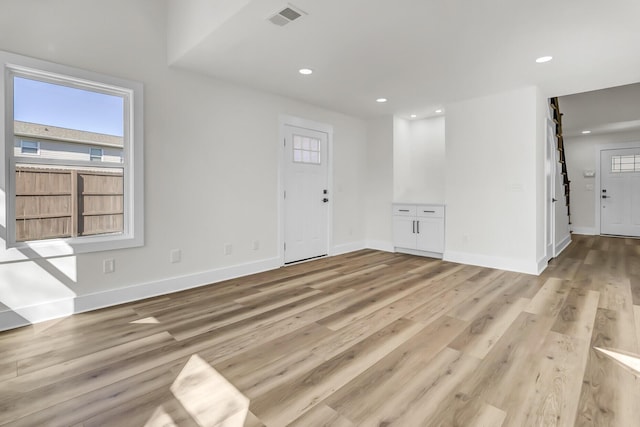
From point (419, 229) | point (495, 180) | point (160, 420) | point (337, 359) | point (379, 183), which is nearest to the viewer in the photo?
point (160, 420)

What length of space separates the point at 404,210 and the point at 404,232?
15.1 inches

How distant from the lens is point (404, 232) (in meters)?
5.51

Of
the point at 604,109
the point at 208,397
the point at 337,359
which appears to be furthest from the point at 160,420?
the point at 604,109

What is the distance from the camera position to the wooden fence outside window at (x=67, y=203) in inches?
105

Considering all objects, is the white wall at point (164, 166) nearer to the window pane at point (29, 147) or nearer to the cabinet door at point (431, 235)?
the window pane at point (29, 147)

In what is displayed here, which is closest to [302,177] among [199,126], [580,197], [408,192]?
[199,126]

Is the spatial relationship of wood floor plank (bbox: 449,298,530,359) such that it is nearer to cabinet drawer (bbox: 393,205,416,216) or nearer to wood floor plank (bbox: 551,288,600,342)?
wood floor plank (bbox: 551,288,600,342)

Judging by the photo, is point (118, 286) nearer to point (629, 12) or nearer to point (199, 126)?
point (199, 126)

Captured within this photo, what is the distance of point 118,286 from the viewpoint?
3072 millimetres

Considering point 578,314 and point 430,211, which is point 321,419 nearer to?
point 578,314

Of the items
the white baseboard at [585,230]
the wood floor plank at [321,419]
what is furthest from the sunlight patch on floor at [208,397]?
the white baseboard at [585,230]

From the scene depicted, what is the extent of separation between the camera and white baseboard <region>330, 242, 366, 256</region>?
5.44 metres

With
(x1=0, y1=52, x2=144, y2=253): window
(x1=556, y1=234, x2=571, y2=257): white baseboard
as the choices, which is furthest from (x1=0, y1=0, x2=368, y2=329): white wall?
(x1=556, y1=234, x2=571, y2=257): white baseboard

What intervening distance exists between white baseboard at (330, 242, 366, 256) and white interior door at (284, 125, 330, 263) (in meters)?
0.20
